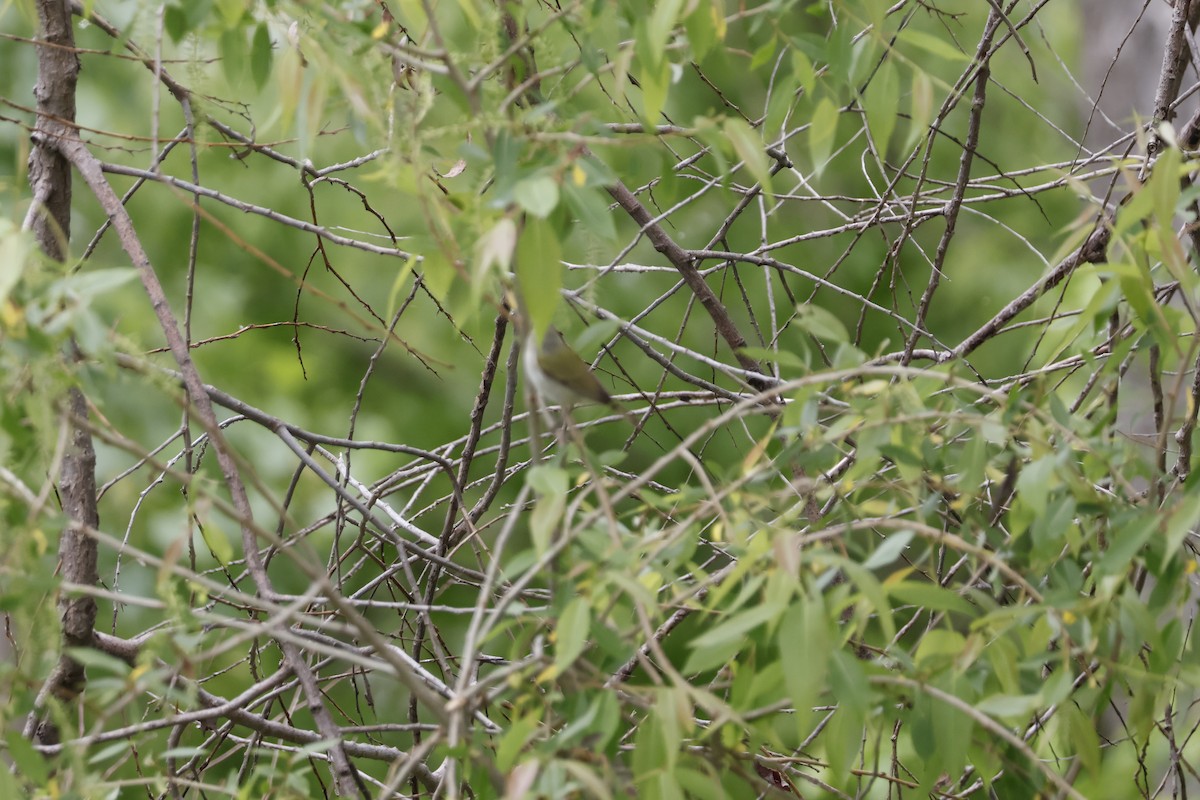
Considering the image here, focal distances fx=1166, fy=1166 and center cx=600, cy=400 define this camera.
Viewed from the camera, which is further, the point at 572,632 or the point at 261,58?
the point at 261,58

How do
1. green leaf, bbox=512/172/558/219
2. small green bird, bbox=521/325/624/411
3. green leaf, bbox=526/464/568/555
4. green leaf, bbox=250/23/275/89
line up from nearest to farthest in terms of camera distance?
Answer: green leaf, bbox=512/172/558/219 < green leaf, bbox=526/464/568/555 < green leaf, bbox=250/23/275/89 < small green bird, bbox=521/325/624/411

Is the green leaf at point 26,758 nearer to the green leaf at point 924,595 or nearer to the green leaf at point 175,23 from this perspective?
the green leaf at point 175,23

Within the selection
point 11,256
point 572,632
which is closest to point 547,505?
point 572,632

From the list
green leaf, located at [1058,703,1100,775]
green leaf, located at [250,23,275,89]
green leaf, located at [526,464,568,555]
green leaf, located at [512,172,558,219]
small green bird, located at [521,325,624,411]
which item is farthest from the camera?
small green bird, located at [521,325,624,411]

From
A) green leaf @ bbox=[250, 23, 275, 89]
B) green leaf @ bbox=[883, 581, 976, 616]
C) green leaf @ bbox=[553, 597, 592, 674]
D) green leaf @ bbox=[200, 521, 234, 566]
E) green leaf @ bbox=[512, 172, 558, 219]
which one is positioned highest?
green leaf @ bbox=[250, 23, 275, 89]

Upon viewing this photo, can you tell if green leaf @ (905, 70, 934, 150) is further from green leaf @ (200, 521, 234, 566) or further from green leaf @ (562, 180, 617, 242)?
green leaf @ (200, 521, 234, 566)

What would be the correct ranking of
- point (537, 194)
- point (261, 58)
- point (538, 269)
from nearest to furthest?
point (537, 194)
point (538, 269)
point (261, 58)

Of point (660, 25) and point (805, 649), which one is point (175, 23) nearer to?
point (660, 25)

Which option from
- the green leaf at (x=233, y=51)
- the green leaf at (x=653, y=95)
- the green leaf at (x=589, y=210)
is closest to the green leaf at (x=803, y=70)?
the green leaf at (x=653, y=95)

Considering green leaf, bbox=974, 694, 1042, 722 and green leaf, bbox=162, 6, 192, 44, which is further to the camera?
green leaf, bbox=162, 6, 192, 44

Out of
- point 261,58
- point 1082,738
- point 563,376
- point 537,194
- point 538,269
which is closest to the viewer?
point 537,194

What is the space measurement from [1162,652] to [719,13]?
78 cm

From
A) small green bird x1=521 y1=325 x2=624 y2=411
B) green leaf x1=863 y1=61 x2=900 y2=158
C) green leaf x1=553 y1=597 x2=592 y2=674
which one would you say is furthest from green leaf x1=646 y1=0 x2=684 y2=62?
small green bird x1=521 y1=325 x2=624 y2=411

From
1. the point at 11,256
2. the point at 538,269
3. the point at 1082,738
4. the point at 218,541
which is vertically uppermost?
the point at 11,256
